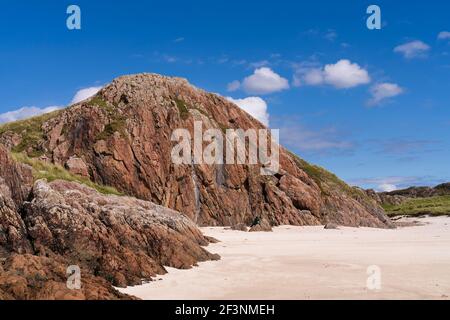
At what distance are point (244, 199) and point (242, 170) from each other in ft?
10.0

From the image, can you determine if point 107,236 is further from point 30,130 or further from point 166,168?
point 30,130

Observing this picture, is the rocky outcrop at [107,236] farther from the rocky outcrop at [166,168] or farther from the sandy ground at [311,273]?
the rocky outcrop at [166,168]

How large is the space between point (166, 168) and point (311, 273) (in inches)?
1183

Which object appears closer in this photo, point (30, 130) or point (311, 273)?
point (311, 273)

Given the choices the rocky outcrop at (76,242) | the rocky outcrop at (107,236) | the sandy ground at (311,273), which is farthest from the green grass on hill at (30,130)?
the sandy ground at (311,273)

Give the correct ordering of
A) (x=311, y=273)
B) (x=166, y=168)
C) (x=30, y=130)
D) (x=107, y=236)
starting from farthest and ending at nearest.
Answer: (x=30, y=130)
(x=166, y=168)
(x=107, y=236)
(x=311, y=273)

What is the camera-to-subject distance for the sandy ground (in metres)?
15.1

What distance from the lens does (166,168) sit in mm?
47188

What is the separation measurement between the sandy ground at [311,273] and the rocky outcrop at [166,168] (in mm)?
17332

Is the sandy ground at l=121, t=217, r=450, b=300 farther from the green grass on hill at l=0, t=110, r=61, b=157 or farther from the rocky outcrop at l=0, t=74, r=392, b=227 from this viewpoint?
the green grass on hill at l=0, t=110, r=61, b=157

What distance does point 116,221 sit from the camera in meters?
21.2

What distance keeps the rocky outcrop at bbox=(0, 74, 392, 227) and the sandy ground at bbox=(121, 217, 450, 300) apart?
17.3m

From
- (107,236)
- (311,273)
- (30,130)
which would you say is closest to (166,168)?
(30,130)

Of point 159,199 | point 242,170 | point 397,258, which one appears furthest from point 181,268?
point 242,170
